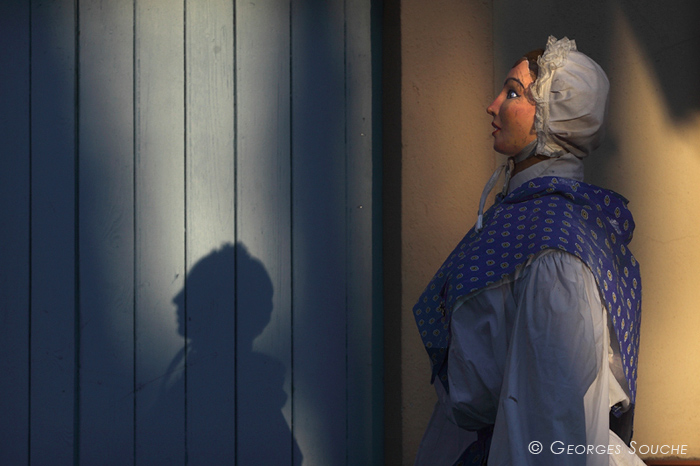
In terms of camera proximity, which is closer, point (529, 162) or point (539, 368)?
point (539, 368)

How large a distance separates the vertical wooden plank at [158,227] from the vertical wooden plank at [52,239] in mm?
194

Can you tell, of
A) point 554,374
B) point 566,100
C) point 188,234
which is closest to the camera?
point 554,374

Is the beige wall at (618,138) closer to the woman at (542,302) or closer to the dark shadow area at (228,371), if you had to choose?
the dark shadow area at (228,371)

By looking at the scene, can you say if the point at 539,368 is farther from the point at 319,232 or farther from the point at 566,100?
the point at 319,232

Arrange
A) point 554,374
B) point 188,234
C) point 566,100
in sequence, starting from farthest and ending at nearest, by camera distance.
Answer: point 188,234 → point 566,100 → point 554,374

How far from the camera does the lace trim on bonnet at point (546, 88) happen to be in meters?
1.45

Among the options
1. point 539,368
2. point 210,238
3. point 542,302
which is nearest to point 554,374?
point 539,368

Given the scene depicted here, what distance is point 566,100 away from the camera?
1.42 m

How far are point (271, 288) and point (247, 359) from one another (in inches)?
9.2

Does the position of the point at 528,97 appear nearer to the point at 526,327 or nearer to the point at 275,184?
the point at 526,327

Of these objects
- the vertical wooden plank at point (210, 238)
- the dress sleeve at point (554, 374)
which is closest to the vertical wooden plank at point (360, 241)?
the vertical wooden plank at point (210, 238)

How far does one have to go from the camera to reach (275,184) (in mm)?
2189

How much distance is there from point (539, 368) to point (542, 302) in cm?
12

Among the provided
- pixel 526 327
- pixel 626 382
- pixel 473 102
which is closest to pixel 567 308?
pixel 526 327
